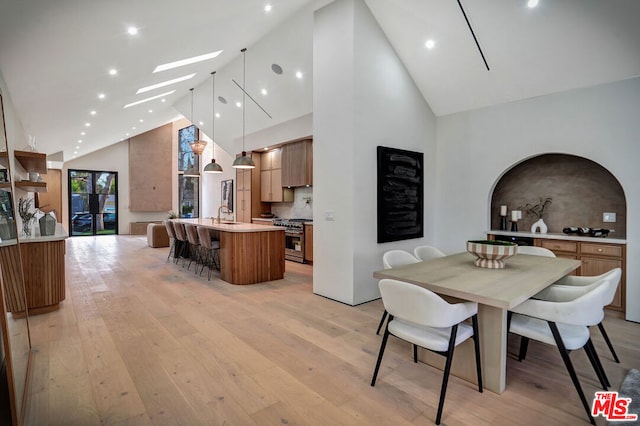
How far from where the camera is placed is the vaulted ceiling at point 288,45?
3.05 m

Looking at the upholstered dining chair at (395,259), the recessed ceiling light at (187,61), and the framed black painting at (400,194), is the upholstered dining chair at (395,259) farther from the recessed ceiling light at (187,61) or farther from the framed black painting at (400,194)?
the recessed ceiling light at (187,61)

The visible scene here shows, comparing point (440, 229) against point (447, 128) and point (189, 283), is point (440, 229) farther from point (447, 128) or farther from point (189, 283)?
point (189, 283)

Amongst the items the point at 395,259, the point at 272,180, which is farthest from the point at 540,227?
the point at 272,180

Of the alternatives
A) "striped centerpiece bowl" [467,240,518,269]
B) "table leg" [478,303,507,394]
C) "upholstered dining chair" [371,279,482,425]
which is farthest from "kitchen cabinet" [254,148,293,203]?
"table leg" [478,303,507,394]

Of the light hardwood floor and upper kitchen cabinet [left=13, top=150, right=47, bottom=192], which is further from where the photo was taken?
upper kitchen cabinet [left=13, top=150, right=47, bottom=192]

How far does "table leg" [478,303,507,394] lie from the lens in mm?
2162

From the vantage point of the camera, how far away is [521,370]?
97.1 inches

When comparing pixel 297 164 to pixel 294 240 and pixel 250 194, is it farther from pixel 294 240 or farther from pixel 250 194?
pixel 250 194

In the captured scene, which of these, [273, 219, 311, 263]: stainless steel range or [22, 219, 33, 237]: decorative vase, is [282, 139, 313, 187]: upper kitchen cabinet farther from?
[22, 219, 33, 237]: decorative vase

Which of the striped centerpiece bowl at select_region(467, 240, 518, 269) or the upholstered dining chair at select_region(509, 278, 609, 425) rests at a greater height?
the striped centerpiece bowl at select_region(467, 240, 518, 269)

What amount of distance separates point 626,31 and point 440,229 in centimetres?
312

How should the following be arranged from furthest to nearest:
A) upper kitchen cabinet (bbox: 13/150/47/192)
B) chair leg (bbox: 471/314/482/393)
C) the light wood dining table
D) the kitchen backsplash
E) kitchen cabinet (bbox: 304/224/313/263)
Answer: the kitchen backsplash → kitchen cabinet (bbox: 304/224/313/263) → upper kitchen cabinet (bbox: 13/150/47/192) → chair leg (bbox: 471/314/482/393) → the light wood dining table

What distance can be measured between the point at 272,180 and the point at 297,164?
1.26m

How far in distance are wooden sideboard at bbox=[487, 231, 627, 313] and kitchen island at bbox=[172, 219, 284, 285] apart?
3789mm
